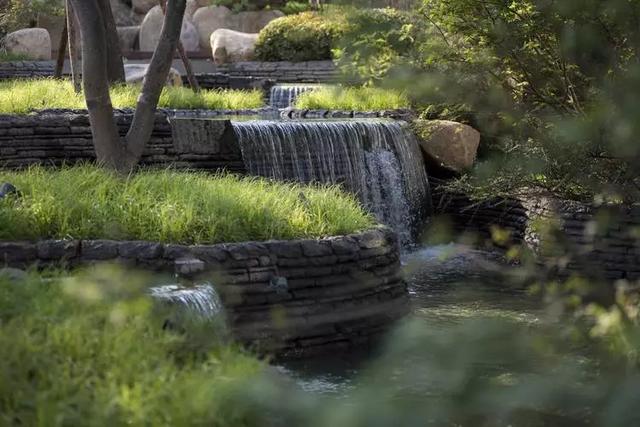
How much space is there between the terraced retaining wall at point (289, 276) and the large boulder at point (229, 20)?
53.3 ft

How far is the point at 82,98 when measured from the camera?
11.0 meters

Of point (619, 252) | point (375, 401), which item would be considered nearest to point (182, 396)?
point (375, 401)

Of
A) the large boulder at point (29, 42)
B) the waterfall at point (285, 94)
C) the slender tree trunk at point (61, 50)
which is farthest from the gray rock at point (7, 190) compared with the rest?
the large boulder at point (29, 42)

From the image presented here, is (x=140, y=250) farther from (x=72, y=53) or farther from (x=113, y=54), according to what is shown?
(x=113, y=54)

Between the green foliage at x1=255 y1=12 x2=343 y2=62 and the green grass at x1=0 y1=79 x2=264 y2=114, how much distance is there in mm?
2540

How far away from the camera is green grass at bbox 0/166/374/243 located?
251 inches

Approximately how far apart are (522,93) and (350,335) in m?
3.60

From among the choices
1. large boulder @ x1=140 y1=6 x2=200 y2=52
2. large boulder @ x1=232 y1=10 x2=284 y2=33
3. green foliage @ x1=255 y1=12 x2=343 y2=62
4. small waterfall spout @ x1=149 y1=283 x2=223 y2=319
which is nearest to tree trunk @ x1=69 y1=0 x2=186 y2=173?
small waterfall spout @ x1=149 y1=283 x2=223 y2=319

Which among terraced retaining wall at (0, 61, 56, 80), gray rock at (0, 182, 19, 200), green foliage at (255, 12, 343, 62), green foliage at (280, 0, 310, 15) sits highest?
green foliage at (280, 0, 310, 15)

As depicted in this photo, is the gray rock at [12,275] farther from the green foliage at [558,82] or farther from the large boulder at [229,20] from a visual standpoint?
the large boulder at [229,20]

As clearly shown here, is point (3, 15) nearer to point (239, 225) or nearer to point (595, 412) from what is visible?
point (239, 225)

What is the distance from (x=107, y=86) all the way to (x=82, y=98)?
311cm

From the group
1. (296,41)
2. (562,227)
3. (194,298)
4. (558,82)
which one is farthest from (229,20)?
(558,82)

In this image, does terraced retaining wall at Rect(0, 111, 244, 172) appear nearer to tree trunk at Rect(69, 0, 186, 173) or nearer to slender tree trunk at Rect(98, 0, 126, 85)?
tree trunk at Rect(69, 0, 186, 173)
